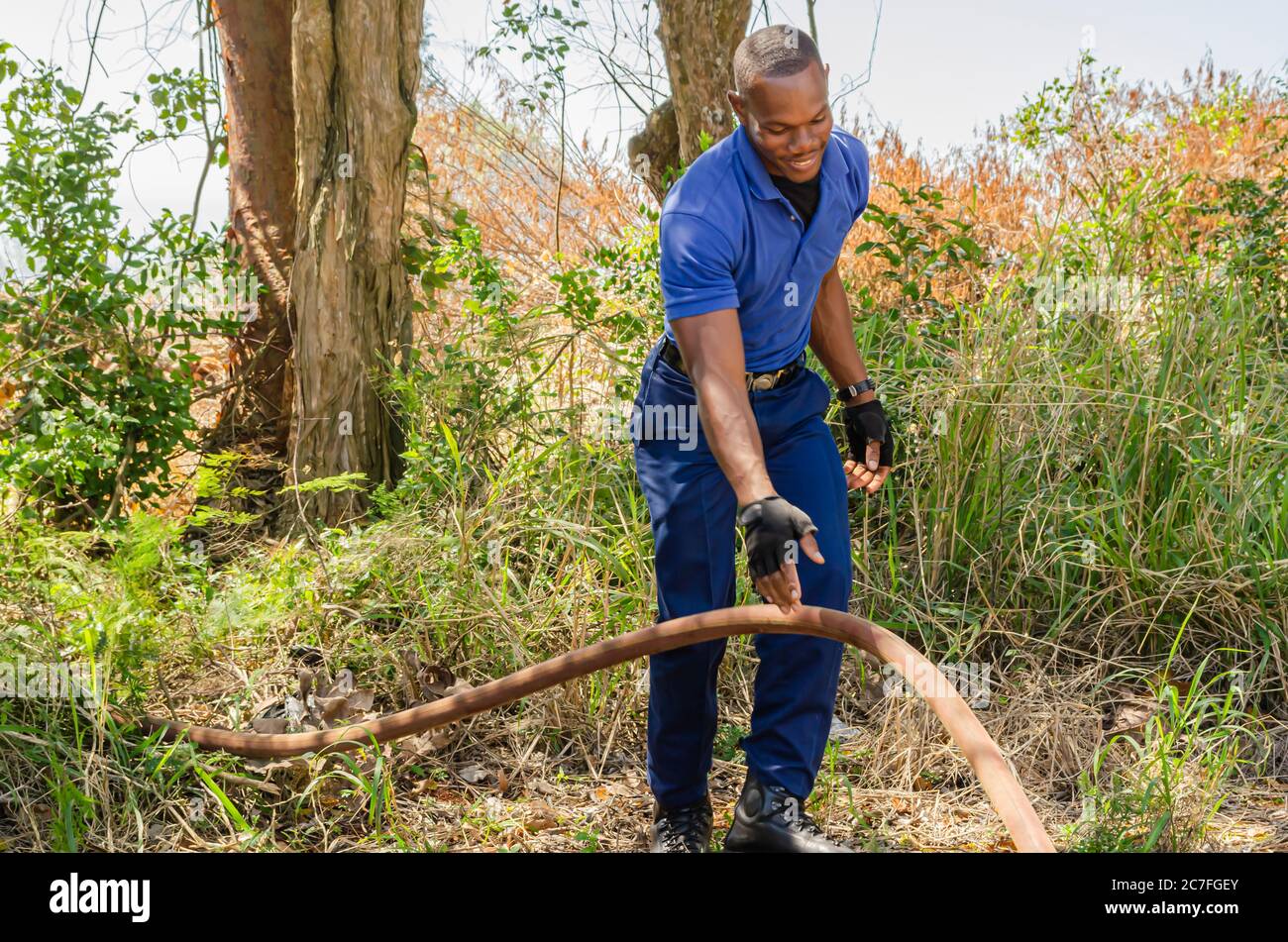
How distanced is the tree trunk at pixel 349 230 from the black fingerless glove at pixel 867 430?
2.08 metres

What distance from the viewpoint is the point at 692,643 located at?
8.34ft

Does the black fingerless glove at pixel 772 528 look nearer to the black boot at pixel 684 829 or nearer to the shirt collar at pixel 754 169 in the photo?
the shirt collar at pixel 754 169

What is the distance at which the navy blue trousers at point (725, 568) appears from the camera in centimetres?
262

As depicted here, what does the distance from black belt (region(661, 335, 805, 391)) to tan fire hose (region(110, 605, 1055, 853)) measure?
0.53 meters

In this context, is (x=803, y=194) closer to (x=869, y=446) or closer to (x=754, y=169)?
(x=754, y=169)

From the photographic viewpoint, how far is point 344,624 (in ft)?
12.0

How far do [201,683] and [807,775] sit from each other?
1.86 m

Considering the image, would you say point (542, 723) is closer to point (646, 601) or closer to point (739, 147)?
point (646, 601)

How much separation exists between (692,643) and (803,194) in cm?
103

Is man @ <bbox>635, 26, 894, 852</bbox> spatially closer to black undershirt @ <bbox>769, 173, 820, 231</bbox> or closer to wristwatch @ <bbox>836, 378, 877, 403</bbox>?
black undershirt @ <bbox>769, 173, 820, 231</bbox>
